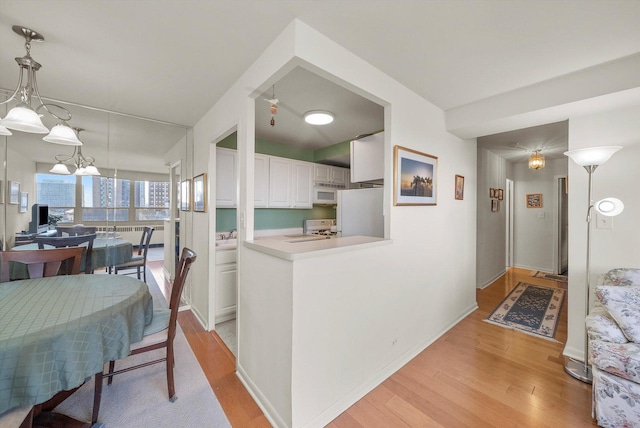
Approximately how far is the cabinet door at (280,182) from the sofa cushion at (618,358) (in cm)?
342

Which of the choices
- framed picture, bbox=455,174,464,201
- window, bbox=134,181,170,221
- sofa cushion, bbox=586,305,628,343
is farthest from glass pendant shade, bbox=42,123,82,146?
sofa cushion, bbox=586,305,628,343

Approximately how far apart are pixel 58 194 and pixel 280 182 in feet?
8.00

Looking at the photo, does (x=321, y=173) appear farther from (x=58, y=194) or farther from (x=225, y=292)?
(x=58, y=194)

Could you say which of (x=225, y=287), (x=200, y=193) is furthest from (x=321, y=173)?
(x=225, y=287)

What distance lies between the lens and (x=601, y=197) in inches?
86.4

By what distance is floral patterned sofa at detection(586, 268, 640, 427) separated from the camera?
1482 millimetres

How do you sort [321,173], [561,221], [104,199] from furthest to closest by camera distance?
1. [561,221]
2. [321,173]
3. [104,199]

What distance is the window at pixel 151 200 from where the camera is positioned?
11.0ft

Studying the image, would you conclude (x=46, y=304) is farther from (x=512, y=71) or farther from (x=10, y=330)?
(x=512, y=71)

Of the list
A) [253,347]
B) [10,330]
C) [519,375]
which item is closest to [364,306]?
[253,347]

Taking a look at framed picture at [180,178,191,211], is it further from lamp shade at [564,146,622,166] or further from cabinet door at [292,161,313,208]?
lamp shade at [564,146,622,166]

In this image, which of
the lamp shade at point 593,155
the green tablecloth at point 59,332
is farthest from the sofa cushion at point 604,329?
the green tablecloth at point 59,332

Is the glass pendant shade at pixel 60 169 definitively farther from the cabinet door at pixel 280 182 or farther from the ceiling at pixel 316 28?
the cabinet door at pixel 280 182

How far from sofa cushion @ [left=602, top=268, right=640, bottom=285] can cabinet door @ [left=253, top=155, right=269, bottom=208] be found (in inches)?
141
